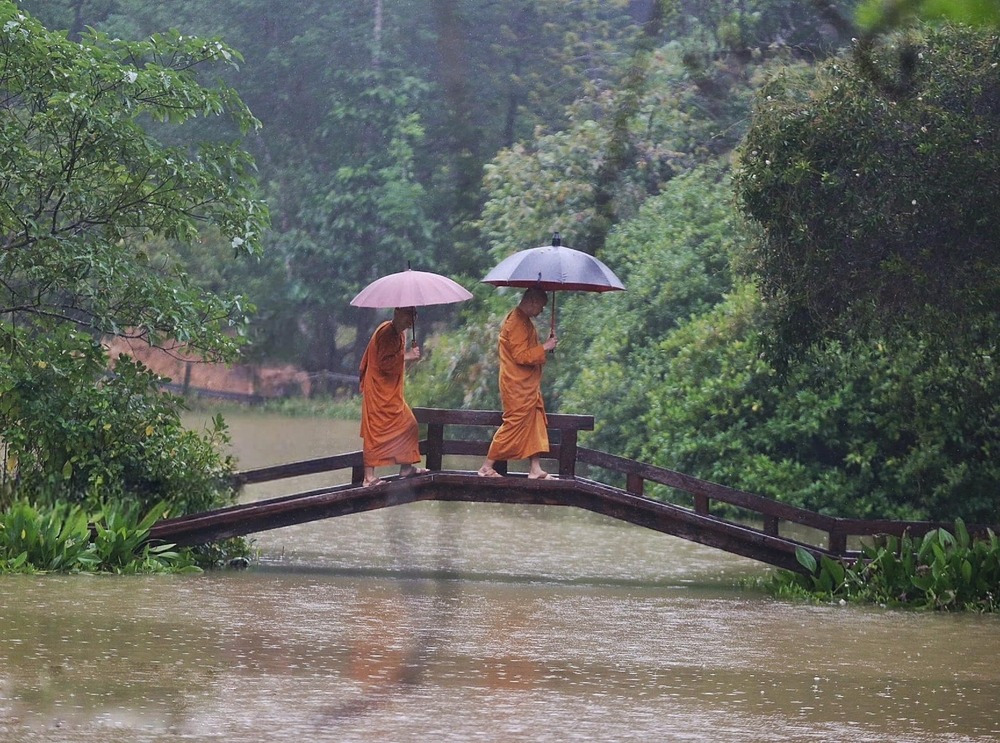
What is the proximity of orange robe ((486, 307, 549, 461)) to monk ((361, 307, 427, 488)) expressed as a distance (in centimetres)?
76

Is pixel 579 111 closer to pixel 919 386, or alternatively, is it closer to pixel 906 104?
pixel 919 386

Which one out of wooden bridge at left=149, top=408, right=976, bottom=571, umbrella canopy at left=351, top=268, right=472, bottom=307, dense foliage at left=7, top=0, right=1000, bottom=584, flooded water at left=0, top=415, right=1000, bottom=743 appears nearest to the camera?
flooded water at left=0, top=415, right=1000, bottom=743

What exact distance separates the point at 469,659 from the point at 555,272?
14.3ft

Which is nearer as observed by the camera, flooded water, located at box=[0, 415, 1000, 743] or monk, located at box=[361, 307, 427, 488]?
flooded water, located at box=[0, 415, 1000, 743]

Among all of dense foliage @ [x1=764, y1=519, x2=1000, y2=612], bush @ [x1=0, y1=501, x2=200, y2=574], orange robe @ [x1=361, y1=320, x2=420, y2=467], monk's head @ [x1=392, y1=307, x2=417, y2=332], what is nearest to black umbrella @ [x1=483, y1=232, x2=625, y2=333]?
monk's head @ [x1=392, y1=307, x2=417, y2=332]

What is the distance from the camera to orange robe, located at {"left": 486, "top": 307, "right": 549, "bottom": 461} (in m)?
12.8

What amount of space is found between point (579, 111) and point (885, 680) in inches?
A: 873

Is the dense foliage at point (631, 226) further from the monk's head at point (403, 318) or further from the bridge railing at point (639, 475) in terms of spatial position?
the bridge railing at point (639, 475)

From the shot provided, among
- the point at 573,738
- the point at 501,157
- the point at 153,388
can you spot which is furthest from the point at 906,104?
the point at 501,157

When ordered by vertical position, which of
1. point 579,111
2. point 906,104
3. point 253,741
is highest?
point 579,111

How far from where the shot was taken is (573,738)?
7.18 meters

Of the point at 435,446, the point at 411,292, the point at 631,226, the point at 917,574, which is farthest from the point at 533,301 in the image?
the point at 631,226

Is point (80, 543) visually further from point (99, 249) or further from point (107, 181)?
point (107, 181)

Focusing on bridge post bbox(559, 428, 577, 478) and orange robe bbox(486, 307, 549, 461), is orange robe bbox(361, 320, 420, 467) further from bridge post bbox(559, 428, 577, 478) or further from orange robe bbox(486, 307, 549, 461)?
bridge post bbox(559, 428, 577, 478)
